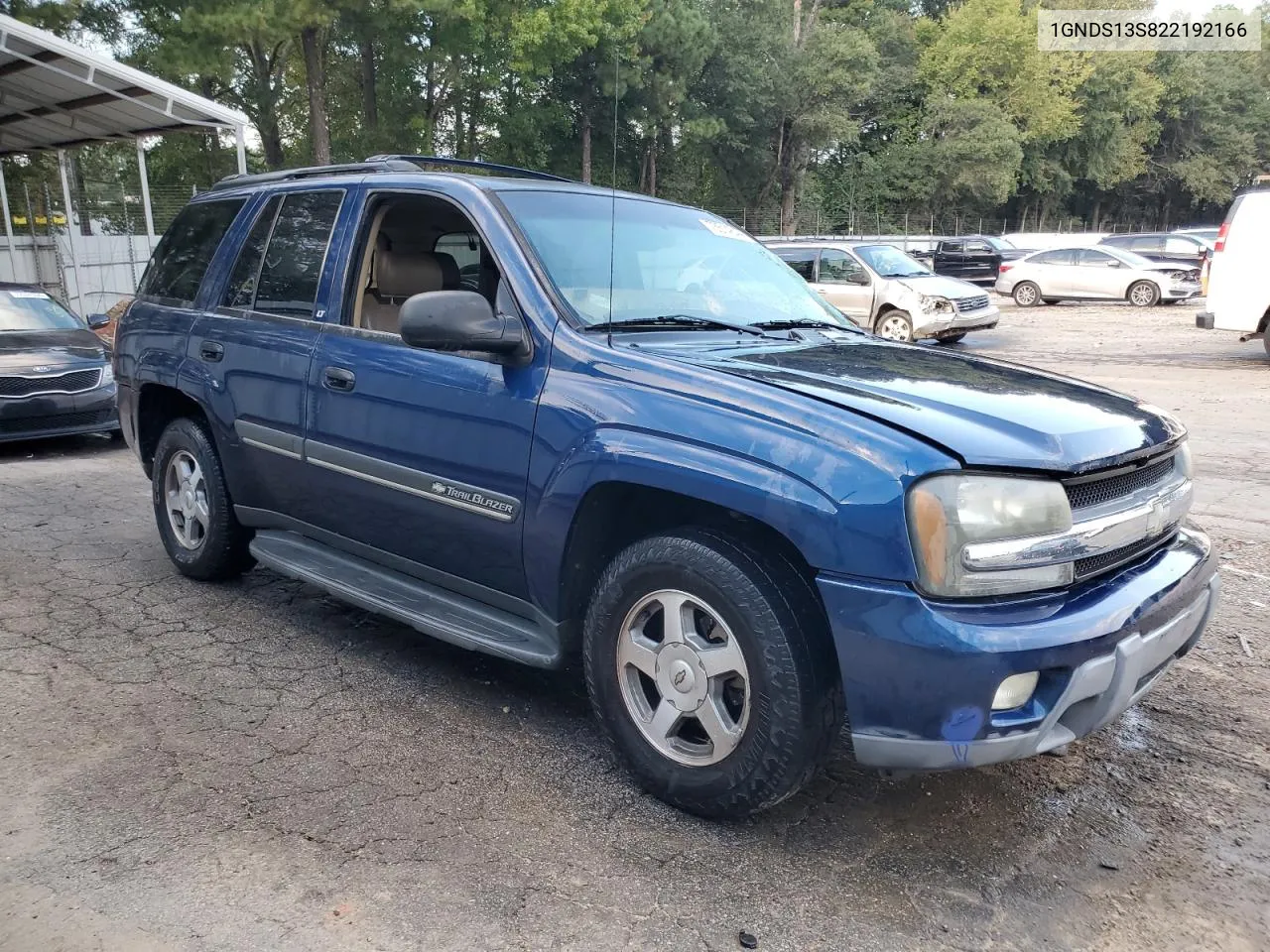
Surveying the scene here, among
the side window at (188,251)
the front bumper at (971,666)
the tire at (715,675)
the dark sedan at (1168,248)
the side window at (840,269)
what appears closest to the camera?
the front bumper at (971,666)

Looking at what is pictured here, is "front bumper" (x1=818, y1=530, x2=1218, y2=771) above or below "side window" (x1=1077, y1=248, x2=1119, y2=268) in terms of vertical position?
below

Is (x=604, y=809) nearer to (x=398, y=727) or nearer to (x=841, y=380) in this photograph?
(x=398, y=727)

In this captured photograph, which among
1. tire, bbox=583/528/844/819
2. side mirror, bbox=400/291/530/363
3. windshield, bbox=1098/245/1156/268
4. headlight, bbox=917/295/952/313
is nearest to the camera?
tire, bbox=583/528/844/819

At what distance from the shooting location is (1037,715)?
237 cm

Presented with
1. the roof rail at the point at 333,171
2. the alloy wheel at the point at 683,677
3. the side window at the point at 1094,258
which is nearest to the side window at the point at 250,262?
the roof rail at the point at 333,171

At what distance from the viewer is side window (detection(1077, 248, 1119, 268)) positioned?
74.6 ft

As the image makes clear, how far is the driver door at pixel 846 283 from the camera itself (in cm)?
1514

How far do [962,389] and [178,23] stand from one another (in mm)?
24338

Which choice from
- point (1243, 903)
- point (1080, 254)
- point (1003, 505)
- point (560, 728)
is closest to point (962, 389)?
point (1003, 505)

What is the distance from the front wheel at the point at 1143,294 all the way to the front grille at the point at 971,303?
28.5 feet

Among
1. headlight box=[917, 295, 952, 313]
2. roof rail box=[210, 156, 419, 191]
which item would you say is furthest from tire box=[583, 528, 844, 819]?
headlight box=[917, 295, 952, 313]

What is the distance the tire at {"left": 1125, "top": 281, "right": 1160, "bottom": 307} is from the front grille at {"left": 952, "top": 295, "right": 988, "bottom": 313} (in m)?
8.69

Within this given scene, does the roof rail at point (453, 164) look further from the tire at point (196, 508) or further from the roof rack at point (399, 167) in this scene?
the tire at point (196, 508)

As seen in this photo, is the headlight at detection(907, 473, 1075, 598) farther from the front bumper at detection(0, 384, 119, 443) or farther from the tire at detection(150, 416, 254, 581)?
the front bumper at detection(0, 384, 119, 443)
